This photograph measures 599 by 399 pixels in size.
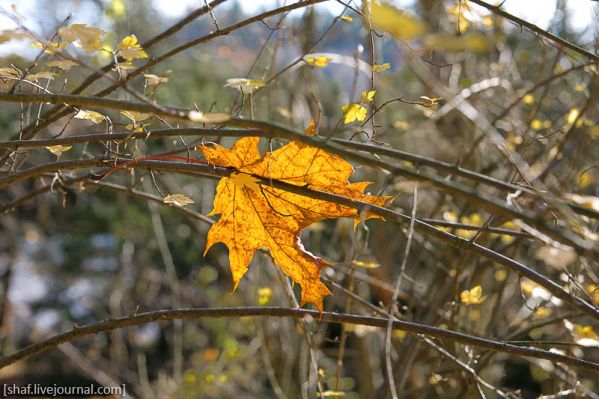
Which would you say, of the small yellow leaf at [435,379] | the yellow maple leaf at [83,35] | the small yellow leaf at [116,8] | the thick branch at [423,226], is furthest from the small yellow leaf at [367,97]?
the small yellow leaf at [116,8]

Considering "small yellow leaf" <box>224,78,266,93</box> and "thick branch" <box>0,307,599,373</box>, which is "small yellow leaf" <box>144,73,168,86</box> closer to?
"small yellow leaf" <box>224,78,266,93</box>

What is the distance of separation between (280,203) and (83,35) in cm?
51

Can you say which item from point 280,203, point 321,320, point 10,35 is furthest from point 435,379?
point 10,35

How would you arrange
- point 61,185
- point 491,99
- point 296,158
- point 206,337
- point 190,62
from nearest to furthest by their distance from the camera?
point 296,158, point 61,185, point 491,99, point 206,337, point 190,62

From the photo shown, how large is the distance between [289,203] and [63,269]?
4.98m

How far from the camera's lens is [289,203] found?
140 centimetres

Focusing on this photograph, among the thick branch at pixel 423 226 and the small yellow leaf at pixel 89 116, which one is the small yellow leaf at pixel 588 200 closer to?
the thick branch at pixel 423 226

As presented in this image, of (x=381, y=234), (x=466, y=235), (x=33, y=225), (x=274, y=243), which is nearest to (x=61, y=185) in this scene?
(x=274, y=243)

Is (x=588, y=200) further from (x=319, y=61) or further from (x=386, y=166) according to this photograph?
(x=319, y=61)

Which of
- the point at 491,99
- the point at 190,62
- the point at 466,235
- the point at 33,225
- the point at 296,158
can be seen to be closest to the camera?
the point at 296,158

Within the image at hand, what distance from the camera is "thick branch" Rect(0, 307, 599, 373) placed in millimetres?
1256

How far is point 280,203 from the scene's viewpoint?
1409mm

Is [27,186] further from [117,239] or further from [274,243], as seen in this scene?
[274,243]

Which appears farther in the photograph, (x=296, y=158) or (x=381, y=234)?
(x=381, y=234)
